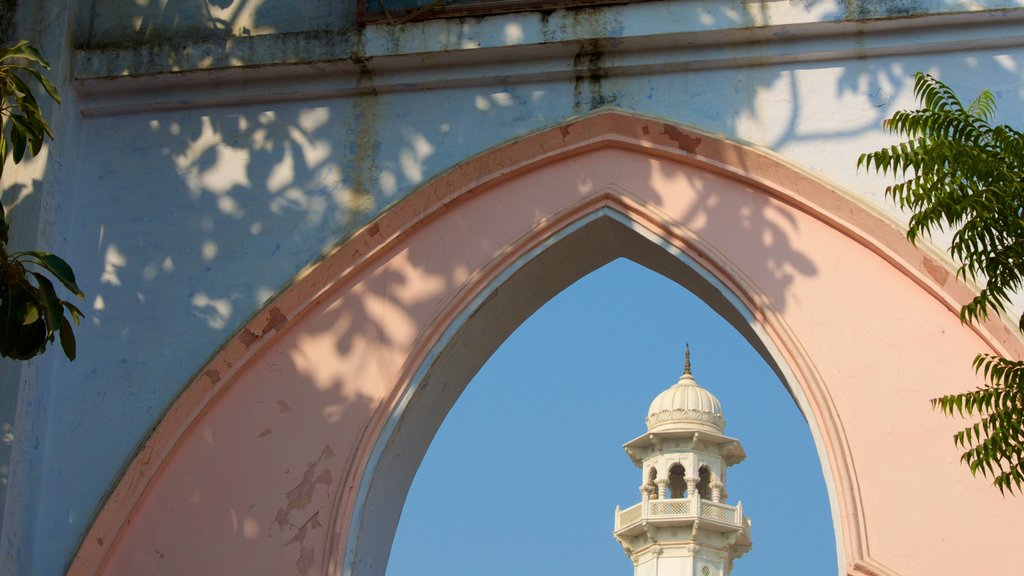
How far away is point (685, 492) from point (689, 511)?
134cm

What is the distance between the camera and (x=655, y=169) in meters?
6.53

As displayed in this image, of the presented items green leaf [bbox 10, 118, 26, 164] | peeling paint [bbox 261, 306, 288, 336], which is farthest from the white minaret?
green leaf [bbox 10, 118, 26, 164]

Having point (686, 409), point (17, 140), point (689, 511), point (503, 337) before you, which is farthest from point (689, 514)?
point (17, 140)

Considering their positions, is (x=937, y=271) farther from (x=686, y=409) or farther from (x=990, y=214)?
(x=686, y=409)

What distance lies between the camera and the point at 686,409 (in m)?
36.8

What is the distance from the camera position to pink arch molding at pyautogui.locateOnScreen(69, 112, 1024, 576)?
19.5 feet

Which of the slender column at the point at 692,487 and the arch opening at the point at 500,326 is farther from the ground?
the slender column at the point at 692,487

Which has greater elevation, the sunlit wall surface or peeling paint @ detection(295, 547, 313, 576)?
the sunlit wall surface

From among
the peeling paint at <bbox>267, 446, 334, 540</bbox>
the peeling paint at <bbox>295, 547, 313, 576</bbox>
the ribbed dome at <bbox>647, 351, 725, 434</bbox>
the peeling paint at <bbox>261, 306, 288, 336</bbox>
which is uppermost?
the ribbed dome at <bbox>647, 351, 725, 434</bbox>

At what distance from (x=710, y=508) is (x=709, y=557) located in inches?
48.9

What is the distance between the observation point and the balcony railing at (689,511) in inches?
1457

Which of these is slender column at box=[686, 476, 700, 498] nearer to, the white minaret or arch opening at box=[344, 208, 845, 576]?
the white minaret

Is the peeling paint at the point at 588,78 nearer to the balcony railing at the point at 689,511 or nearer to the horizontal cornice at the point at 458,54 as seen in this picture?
the horizontal cornice at the point at 458,54

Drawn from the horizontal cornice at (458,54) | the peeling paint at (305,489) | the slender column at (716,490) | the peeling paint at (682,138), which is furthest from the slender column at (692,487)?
the peeling paint at (305,489)
